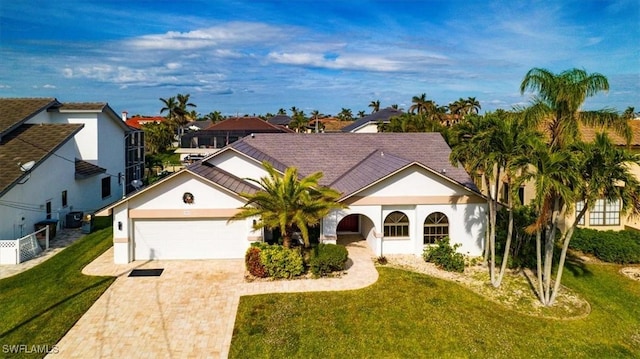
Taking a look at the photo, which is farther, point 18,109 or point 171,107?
point 171,107

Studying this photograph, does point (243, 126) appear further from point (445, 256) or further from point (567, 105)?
point (567, 105)

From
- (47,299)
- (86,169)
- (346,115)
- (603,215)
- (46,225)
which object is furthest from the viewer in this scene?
(346,115)

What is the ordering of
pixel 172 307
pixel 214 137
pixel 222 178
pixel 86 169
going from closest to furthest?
pixel 172 307
pixel 222 178
pixel 86 169
pixel 214 137

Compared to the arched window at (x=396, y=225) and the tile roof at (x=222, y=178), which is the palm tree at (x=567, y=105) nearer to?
the arched window at (x=396, y=225)

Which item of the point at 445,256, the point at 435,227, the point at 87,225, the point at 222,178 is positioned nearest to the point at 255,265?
the point at 222,178

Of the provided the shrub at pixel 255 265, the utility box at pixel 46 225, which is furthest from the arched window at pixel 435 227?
the utility box at pixel 46 225

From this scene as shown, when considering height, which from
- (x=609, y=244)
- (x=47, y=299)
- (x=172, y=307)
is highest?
(x=609, y=244)

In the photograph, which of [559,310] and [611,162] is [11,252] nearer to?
[559,310]

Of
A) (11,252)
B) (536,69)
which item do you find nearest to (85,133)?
(11,252)
